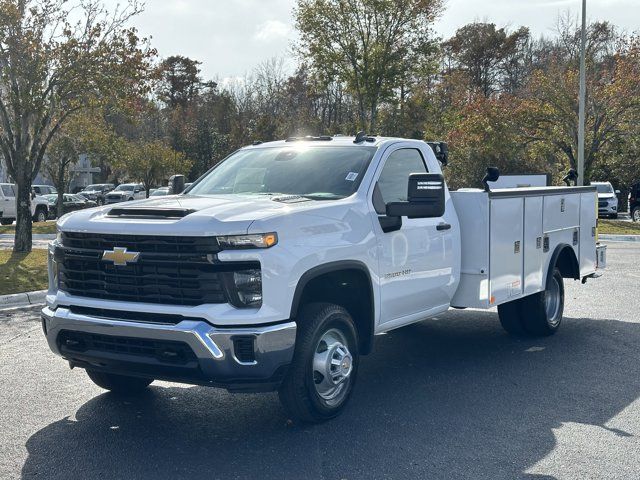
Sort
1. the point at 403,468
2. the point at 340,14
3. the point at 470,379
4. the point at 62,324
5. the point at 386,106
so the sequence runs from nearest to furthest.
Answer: the point at 403,468 → the point at 62,324 → the point at 470,379 → the point at 340,14 → the point at 386,106

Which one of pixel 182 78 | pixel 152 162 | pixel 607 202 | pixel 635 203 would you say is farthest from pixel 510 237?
pixel 182 78

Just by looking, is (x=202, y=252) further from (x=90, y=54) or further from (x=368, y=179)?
(x=90, y=54)

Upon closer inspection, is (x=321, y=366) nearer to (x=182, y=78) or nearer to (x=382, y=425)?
(x=382, y=425)

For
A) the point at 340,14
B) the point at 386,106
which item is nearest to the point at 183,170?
the point at 386,106

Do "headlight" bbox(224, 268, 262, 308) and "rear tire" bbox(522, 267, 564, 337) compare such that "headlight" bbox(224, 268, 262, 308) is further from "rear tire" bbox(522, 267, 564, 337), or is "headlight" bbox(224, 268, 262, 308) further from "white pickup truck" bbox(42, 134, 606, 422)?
"rear tire" bbox(522, 267, 564, 337)

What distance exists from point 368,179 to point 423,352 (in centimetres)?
258

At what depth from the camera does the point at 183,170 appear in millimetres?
47000

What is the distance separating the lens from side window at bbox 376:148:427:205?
6.41m

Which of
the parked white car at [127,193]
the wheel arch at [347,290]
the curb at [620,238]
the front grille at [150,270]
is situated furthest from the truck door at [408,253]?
the parked white car at [127,193]

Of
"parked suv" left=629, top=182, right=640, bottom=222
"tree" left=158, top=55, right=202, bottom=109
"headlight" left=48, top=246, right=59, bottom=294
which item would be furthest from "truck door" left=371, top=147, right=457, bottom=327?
"tree" left=158, top=55, right=202, bottom=109

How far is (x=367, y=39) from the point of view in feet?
110

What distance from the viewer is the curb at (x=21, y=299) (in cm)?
1141

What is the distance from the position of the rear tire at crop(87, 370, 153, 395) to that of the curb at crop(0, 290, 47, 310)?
5618 millimetres

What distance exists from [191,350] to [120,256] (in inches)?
32.6
